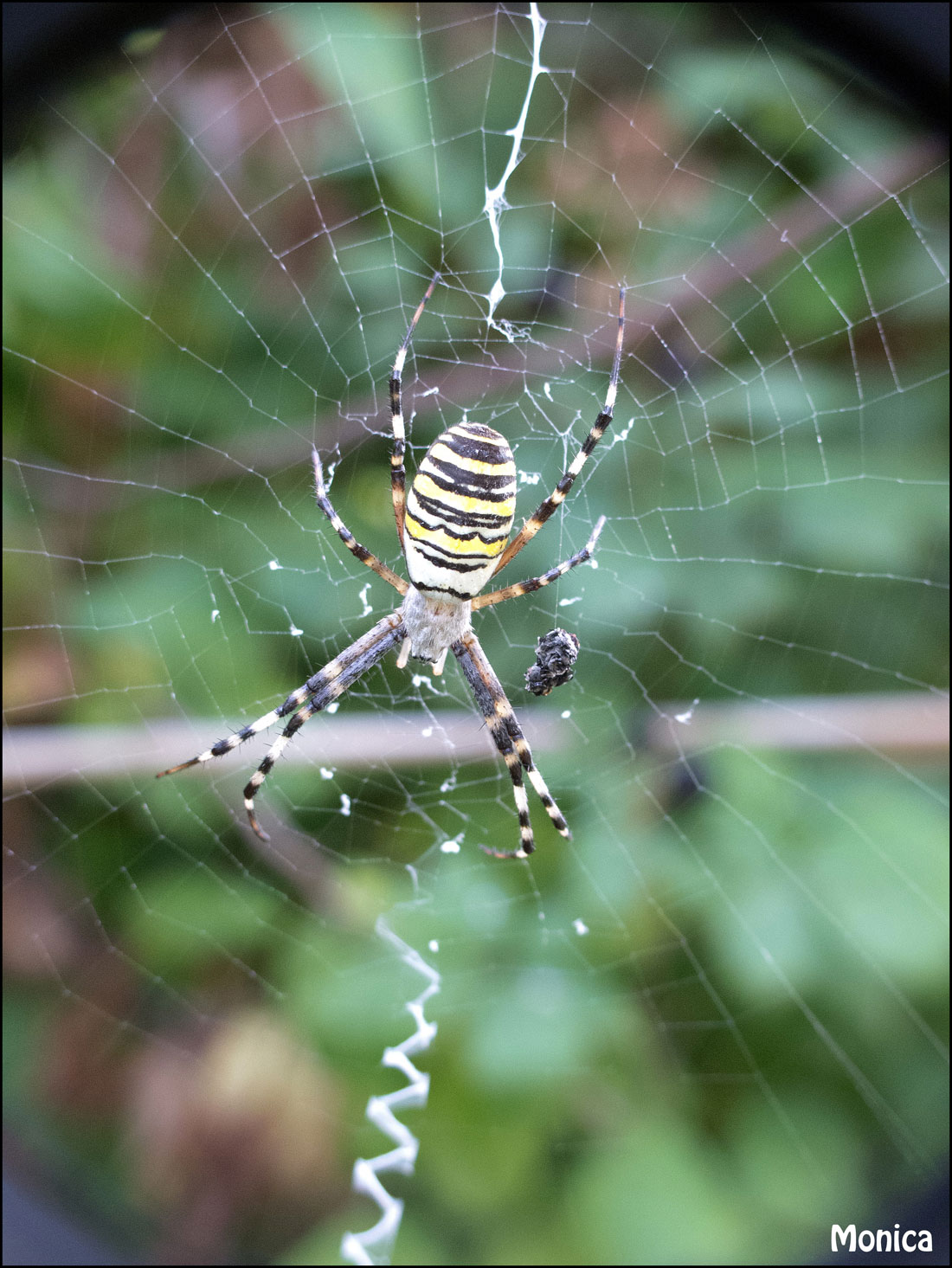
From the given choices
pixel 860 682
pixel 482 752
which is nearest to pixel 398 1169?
pixel 482 752

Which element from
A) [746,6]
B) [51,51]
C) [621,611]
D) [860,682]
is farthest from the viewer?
[860,682]

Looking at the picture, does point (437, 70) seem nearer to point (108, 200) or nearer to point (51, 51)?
point (108, 200)

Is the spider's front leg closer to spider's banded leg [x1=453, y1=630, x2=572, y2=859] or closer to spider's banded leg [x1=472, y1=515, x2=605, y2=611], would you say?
spider's banded leg [x1=453, y1=630, x2=572, y2=859]

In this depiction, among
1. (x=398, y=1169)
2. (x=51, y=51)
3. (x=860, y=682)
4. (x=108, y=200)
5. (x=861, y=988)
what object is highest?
(x=108, y=200)

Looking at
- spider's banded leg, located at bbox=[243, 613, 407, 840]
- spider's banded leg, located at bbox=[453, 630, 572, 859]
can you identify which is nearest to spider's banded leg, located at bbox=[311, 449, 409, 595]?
spider's banded leg, located at bbox=[243, 613, 407, 840]

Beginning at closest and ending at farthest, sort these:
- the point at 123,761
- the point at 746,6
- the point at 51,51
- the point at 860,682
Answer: the point at 51,51, the point at 746,6, the point at 123,761, the point at 860,682
